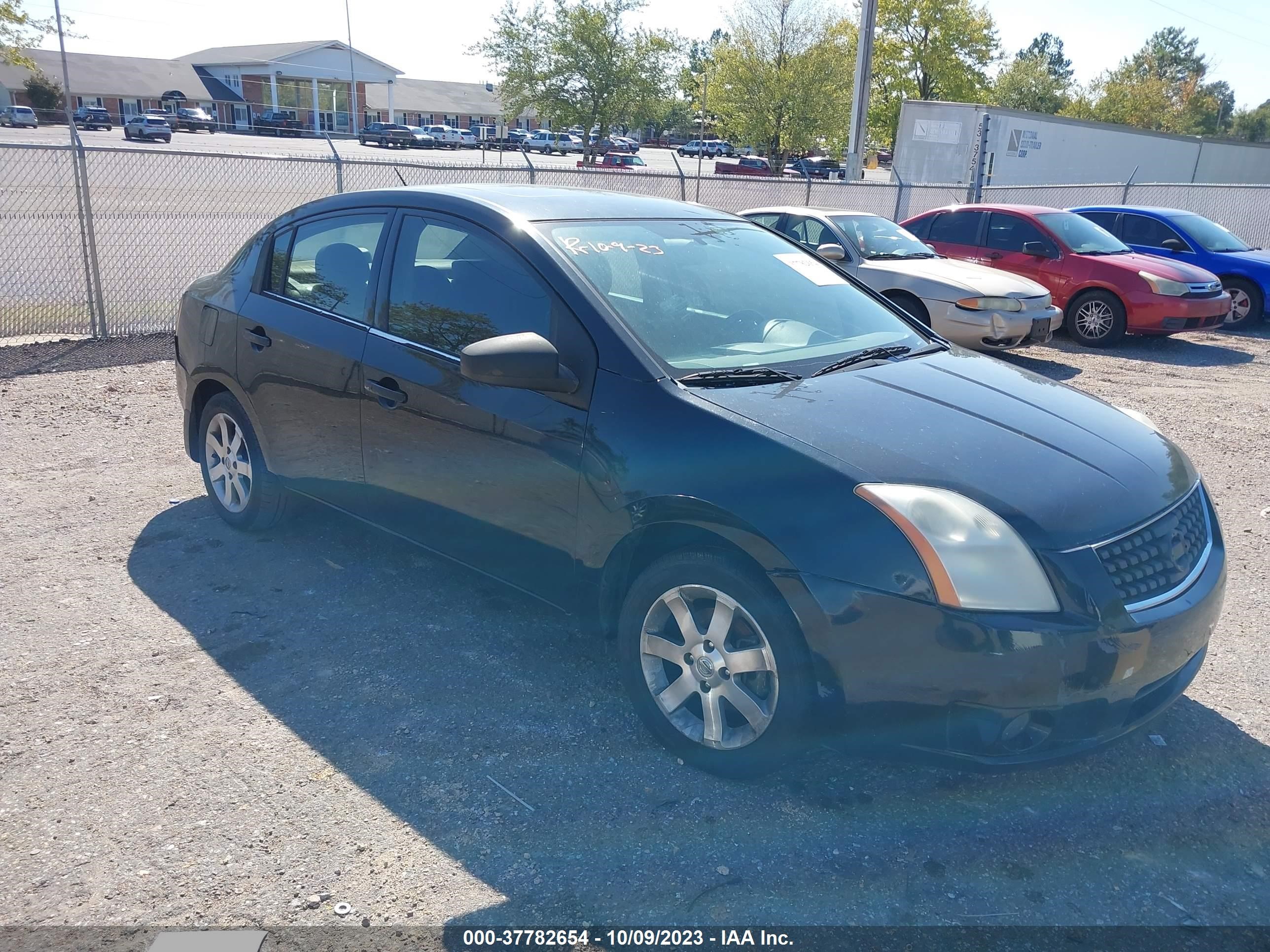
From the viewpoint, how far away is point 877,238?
445 inches

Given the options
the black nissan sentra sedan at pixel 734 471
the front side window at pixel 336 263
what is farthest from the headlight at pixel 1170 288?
the front side window at pixel 336 263

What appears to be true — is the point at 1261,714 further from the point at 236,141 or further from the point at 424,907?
the point at 236,141

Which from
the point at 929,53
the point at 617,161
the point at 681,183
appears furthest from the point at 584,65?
the point at 681,183

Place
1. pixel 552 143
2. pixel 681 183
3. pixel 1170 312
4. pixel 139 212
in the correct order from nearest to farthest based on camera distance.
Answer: pixel 139 212
pixel 1170 312
pixel 681 183
pixel 552 143

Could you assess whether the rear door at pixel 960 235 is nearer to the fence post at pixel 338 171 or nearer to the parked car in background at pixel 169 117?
the fence post at pixel 338 171

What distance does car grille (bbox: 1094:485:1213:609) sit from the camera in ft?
9.21

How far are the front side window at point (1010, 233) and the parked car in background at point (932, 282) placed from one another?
3.05 feet

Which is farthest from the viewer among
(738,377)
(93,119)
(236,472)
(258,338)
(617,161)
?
(93,119)

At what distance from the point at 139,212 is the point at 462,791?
30.0 ft

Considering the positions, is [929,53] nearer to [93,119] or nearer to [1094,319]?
[93,119]

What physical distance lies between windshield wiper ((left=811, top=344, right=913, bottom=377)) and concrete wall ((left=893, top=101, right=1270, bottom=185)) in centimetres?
1848

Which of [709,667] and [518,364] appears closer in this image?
[709,667]

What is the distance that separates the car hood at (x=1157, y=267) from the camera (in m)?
11.6

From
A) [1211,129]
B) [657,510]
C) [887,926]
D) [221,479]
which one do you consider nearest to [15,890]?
[657,510]
